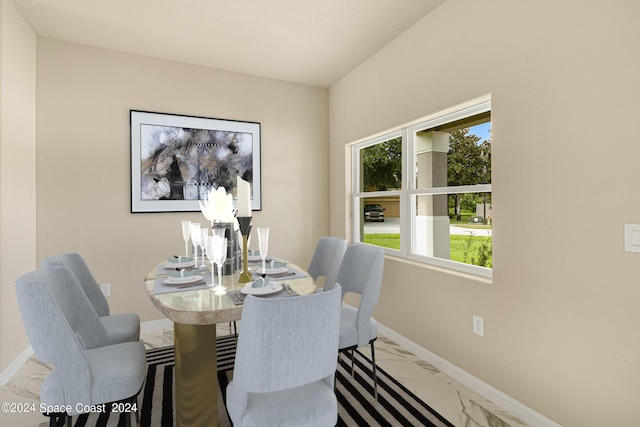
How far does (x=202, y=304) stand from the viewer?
4.81 ft

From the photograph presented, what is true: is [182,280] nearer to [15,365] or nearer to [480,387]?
[15,365]

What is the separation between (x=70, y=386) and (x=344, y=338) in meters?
1.33

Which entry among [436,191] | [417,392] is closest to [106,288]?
[417,392]

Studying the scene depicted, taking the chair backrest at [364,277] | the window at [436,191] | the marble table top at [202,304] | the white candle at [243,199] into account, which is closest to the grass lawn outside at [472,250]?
the window at [436,191]

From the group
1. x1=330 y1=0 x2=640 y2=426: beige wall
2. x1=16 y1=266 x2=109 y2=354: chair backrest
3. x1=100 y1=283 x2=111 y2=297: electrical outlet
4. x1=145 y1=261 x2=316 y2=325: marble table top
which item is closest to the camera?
x1=16 y1=266 x2=109 y2=354: chair backrest

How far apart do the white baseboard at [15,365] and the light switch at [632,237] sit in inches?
152

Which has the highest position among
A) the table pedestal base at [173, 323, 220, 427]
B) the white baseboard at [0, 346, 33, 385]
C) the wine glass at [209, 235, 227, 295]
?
the wine glass at [209, 235, 227, 295]

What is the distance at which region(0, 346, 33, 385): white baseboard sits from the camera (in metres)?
2.28

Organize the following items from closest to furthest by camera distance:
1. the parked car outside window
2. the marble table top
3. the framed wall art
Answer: the marble table top
the framed wall art
the parked car outside window

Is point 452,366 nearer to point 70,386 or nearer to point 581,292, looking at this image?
point 581,292

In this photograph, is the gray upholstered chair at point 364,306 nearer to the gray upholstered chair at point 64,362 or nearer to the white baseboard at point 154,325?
the gray upholstered chair at point 64,362

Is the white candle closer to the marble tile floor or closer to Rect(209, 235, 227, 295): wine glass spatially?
Rect(209, 235, 227, 295): wine glass

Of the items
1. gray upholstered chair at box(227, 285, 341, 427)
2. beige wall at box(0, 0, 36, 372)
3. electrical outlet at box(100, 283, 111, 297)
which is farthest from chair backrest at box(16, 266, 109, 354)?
electrical outlet at box(100, 283, 111, 297)

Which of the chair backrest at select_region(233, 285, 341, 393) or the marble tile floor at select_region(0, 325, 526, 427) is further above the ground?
the chair backrest at select_region(233, 285, 341, 393)
